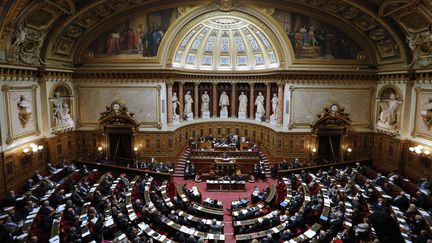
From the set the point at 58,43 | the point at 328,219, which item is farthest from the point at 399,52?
the point at 58,43

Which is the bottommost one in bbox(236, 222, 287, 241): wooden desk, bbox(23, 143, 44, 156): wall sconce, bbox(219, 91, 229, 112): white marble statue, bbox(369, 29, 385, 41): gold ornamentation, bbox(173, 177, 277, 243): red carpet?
bbox(173, 177, 277, 243): red carpet

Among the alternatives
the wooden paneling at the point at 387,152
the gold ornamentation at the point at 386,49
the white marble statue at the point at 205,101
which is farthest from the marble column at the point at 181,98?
the wooden paneling at the point at 387,152

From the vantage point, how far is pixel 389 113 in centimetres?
2217

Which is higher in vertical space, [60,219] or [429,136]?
[429,136]

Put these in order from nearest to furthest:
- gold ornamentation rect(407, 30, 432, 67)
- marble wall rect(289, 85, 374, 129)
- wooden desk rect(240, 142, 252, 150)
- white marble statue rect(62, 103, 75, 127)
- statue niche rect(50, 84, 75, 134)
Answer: gold ornamentation rect(407, 30, 432, 67) < statue niche rect(50, 84, 75, 134) < white marble statue rect(62, 103, 75, 127) < marble wall rect(289, 85, 374, 129) < wooden desk rect(240, 142, 252, 150)

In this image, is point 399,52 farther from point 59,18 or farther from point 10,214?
point 10,214

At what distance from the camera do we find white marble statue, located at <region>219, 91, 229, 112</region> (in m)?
30.5

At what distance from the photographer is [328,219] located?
13242 mm

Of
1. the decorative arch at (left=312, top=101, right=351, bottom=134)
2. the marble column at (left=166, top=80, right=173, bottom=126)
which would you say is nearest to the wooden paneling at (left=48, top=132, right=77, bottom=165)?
the marble column at (left=166, top=80, right=173, bottom=126)

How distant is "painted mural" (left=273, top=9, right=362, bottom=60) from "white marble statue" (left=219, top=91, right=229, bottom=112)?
9.73 metres

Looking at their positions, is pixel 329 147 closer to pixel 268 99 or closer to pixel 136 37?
pixel 268 99

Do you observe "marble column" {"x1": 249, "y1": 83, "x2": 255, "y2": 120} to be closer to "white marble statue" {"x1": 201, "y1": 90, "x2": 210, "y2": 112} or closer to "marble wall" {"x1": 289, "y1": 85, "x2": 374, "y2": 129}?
"white marble statue" {"x1": 201, "y1": 90, "x2": 210, "y2": 112}

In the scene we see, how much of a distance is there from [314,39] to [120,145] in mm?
19960

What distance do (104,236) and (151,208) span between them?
2.82 metres
